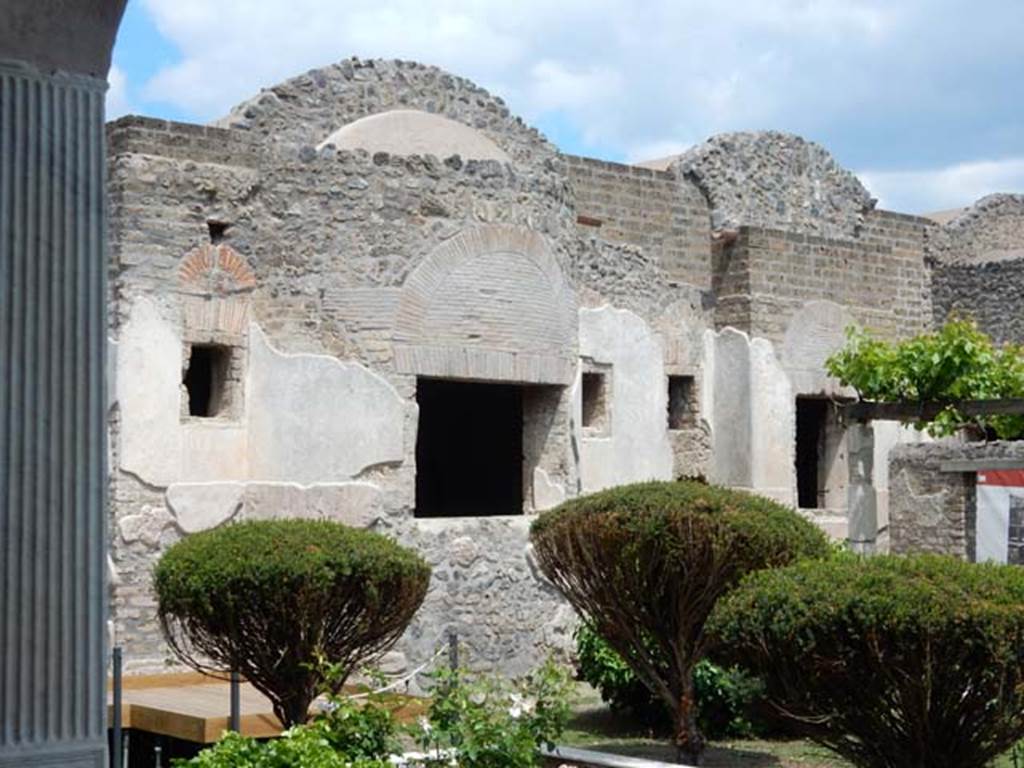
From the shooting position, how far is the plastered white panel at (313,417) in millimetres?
13086

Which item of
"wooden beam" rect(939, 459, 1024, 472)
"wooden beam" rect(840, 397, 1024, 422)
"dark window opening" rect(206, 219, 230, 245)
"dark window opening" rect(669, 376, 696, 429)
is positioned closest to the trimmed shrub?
"dark window opening" rect(206, 219, 230, 245)

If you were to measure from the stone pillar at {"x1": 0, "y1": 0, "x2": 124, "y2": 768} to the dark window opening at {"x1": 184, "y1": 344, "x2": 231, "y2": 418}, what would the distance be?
28.6 ft

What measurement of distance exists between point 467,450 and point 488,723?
10.7 meters

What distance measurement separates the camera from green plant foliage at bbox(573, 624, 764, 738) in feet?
37.7

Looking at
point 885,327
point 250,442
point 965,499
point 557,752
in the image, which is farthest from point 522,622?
point 885,327

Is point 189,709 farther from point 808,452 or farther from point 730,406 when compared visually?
point 808,452

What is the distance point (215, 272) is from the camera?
13.0 metres

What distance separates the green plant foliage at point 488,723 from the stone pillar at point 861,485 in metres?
7.87

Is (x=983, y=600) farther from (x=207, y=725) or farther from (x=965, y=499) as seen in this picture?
(x=965, y=499)

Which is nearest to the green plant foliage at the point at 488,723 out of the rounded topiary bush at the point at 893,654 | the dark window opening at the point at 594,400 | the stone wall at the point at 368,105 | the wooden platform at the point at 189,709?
the rounded topiary bush at the point at 893,654

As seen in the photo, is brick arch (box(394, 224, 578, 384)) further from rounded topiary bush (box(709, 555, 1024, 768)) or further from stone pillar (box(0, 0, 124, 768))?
stone pillar (box(0, 0, 124, 768))

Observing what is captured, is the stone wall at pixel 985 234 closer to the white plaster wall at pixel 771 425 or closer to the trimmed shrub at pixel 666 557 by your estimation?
the white plaster wall at pixel 771 425

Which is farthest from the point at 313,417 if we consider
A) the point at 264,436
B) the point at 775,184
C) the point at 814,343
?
the point at 775,184

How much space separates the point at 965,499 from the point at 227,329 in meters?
6.14
